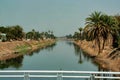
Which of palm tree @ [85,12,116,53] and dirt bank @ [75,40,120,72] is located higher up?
palm tree @ [85,12,116,53]

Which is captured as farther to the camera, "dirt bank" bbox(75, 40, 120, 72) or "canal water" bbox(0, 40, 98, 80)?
"canal water" bbox(0, 40, 98, 80)

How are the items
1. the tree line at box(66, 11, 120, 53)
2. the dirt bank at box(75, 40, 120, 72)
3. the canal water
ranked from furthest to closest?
the tree line at box(66, 11, 120, 53), the canal water, the dirt bank at box(75, 40, 120, 72)

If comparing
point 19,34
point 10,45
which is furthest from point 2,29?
point 10,45

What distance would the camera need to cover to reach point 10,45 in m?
100

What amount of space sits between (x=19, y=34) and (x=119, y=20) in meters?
90.4

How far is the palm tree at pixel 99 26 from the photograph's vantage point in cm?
6285

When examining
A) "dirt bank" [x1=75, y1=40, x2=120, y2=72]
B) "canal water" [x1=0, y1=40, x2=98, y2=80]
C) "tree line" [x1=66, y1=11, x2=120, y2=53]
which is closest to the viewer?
"dirt bank" [x1=75, y1=40, x2=120, y2=72]

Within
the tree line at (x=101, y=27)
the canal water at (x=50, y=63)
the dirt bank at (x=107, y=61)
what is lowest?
the canal water at (x=50, y=63)

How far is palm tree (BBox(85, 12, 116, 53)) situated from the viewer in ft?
206

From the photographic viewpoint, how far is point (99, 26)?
62500 mm

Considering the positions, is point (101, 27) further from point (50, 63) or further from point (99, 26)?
point (50, 63)

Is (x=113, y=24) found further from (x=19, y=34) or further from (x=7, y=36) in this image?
(x=19, y=34)

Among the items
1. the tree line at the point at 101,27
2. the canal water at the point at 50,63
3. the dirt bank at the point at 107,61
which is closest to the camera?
the dirt bank at the point at 107,61

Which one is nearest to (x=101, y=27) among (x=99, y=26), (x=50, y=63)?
(x=99, y=26)
